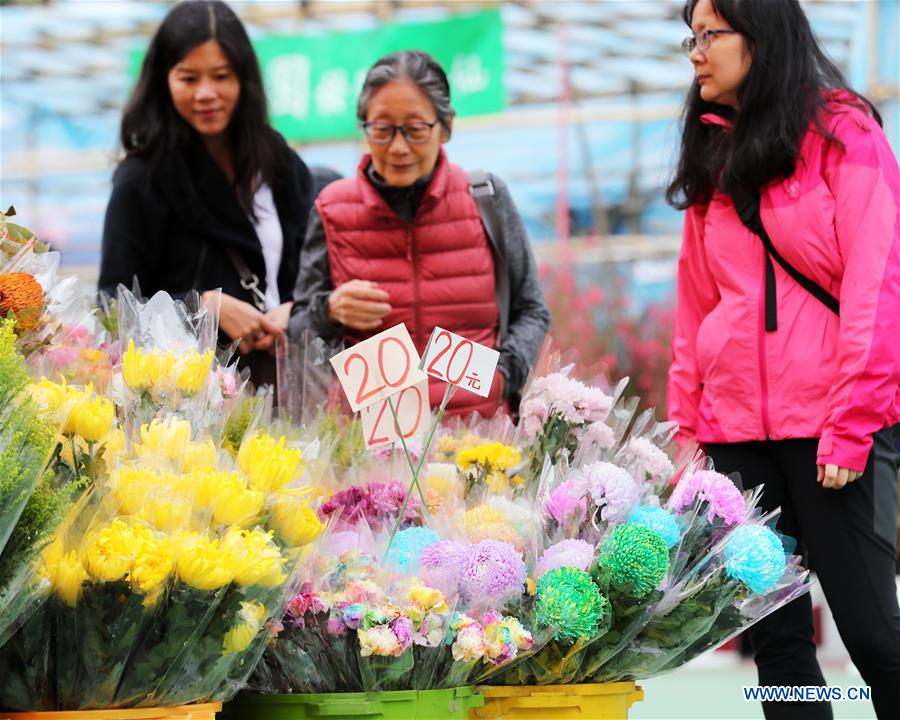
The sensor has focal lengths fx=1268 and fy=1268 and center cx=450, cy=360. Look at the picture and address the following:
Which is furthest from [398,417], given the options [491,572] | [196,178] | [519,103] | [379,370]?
[519,103]

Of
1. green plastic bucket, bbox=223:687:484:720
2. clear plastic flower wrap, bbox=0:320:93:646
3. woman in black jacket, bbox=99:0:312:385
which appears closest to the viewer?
clear plastic flower wrap, bbox=0:320:93:646

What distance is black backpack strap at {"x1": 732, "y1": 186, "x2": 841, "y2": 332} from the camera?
7.39 feet

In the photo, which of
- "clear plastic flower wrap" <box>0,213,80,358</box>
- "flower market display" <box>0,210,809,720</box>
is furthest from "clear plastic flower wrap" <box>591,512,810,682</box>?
"clear plastic flower wrap" <box>0,213,80,358</box>

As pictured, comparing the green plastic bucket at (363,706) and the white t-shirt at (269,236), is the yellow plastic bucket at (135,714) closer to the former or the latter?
the green plastic bucket at (363,706)

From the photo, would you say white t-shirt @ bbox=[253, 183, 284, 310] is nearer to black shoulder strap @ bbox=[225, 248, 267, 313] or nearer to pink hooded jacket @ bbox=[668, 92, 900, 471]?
black shoulder strap @ bbox=[225, 248, 267, 313]

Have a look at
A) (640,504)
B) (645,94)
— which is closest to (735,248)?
(640,504)

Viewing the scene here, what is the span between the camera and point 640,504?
1908mm

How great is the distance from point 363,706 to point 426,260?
1268mm

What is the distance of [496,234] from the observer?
8.98 ft

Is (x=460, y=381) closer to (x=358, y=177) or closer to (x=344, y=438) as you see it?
(x=344, y=438)

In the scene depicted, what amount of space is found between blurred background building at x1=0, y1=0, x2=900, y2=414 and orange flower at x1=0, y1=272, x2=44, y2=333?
530 cm

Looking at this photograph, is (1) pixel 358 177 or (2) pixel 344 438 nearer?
(2) pixel 344 438

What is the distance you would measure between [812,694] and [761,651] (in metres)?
0.13

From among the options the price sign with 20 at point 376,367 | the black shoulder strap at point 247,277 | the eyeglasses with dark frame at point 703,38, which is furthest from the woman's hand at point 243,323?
the eyeglasses with dark frame at point 703,38
